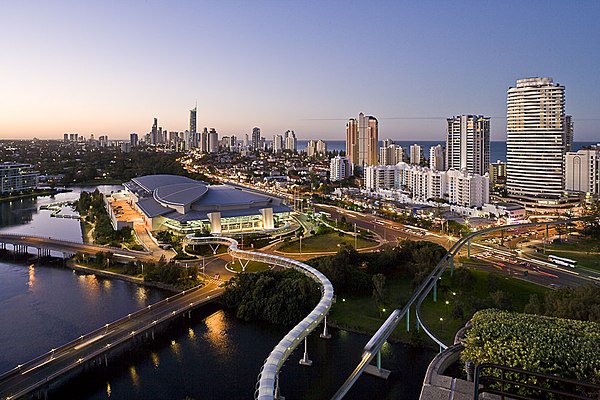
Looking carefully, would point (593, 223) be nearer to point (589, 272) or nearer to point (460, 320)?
point (589, 272)

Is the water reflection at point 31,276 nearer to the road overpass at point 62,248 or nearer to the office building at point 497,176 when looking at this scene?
the road overpass at point 62,248

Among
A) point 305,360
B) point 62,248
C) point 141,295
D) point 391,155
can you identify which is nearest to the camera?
point 305,360

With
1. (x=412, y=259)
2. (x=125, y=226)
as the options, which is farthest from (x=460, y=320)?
(x=125, y=226)

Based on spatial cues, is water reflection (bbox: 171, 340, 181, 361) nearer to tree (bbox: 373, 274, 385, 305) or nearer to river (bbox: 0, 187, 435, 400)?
river (bbox: 0, 187, 435, 400)

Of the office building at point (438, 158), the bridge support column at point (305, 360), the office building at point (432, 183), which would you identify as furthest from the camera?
the office building at point (438, 158)

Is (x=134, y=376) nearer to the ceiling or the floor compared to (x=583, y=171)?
nearer to the floor

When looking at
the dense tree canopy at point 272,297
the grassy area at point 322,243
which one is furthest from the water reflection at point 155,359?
the grassy area at point 322,243

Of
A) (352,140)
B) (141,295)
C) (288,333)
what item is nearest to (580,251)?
(288,333)

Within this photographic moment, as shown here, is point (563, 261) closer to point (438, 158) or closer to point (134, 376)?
point (134, 376)
